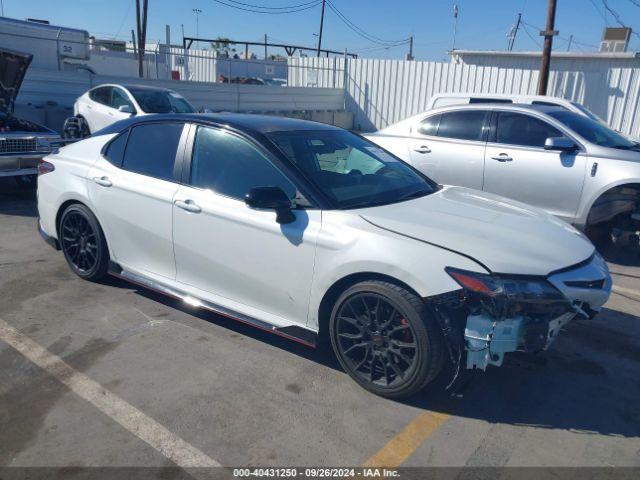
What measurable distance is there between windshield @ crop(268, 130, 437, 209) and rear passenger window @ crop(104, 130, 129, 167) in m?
1.50

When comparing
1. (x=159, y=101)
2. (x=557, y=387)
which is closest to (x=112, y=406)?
(x=557, y=387)

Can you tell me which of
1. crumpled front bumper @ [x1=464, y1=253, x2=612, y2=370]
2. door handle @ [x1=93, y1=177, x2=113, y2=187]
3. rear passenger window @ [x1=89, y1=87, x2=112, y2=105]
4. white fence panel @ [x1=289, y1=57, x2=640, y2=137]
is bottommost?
crumpled front bumper @ [x1=464, y1=253, x2=612, y2=370]

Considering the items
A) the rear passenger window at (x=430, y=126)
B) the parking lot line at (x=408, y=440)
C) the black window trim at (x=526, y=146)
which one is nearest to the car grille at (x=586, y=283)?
the parking lot line at (x=408, y=440)

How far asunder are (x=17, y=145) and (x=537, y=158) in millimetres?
7118

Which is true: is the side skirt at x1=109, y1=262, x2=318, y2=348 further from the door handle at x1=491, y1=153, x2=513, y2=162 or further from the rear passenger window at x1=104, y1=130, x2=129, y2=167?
the door handle at x1=491, y1=153, x2=513, y2=162

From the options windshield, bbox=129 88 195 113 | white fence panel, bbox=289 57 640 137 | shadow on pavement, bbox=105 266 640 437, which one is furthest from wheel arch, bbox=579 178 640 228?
white fence panel, bbox=289 57 640 137

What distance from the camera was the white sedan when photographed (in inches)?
457

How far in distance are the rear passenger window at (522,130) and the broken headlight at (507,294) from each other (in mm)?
4048

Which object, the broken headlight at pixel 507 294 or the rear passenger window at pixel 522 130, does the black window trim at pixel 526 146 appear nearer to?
the rear passenger window at pixel 522 130

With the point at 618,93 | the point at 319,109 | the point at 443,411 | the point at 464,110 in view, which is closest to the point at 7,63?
the point at 464,110

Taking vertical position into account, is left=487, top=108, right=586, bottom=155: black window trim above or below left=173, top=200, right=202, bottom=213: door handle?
above

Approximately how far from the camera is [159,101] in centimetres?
1202

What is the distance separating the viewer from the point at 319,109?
20.6 metres

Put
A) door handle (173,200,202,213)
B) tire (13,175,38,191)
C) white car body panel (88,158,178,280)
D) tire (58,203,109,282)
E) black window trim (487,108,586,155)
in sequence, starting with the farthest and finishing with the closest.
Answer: tire (13,175,38,191) < black window trim (487,108,586,155) < tire (58,203,109,282) < white car body panel (88,158,178,280) < door handle (173,200,202,213)
